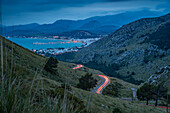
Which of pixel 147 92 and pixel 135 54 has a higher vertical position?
pixel 135 54

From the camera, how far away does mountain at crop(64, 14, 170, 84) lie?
75.5 metres

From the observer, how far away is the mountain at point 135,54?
7550 cm

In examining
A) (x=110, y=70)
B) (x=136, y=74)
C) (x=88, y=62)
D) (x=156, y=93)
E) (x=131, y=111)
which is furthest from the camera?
(x=88, y=62)

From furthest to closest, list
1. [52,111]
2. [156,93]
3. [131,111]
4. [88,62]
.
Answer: [88,62], [156,93], [131,111], [52,111]

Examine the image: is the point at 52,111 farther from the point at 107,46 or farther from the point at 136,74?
the point at 107,46

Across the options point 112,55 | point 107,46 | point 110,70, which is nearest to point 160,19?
point 107,46

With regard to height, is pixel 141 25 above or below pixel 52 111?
above

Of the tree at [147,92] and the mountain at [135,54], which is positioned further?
the mountain at [135,54]

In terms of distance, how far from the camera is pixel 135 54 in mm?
95250

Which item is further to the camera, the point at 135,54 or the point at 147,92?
the point at 135,54

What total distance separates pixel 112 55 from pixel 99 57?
11.6m

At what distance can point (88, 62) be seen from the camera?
11931 centimetres

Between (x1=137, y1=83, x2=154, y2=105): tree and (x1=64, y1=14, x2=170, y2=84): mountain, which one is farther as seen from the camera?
(x1=64, y1=14, x2=170, y2=84): mountain

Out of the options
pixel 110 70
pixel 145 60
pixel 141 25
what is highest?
pixel 141 25
